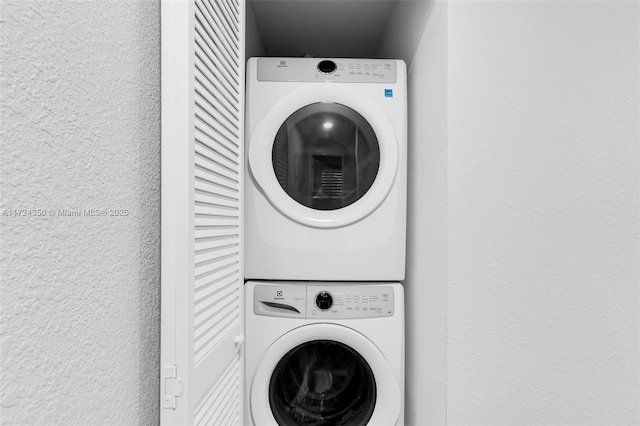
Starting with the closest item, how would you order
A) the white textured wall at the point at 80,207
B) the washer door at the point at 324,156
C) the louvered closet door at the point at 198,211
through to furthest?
the white textured wall at the point at 80,207
the louvered closet door at the point at 198,211
the washer door at the point at 324,156

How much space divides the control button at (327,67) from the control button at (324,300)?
0.78 metres

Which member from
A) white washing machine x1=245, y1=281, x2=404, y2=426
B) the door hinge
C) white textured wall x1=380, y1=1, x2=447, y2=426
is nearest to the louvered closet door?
the door hinge

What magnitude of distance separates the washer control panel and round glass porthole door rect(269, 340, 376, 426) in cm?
95

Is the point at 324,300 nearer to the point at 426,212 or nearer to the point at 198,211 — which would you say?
the point at 426,212

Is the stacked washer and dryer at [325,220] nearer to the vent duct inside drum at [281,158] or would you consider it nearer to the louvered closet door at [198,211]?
the vent duct inside drum at [281,158]

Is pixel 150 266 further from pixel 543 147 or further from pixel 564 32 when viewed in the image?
pixel 564 32

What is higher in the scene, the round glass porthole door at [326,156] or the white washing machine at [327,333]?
the round glass porthole door at [326,156]

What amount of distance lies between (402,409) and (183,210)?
3.50ft

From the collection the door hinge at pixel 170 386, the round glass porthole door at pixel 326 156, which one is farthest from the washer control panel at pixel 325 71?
the door hinge at pixel 170 386

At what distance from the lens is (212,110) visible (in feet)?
2.97

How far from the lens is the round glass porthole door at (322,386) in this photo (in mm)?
1446

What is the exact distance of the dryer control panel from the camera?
53.8 inches

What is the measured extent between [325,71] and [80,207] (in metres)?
1.01

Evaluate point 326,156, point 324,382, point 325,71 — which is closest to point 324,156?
point 326,156
